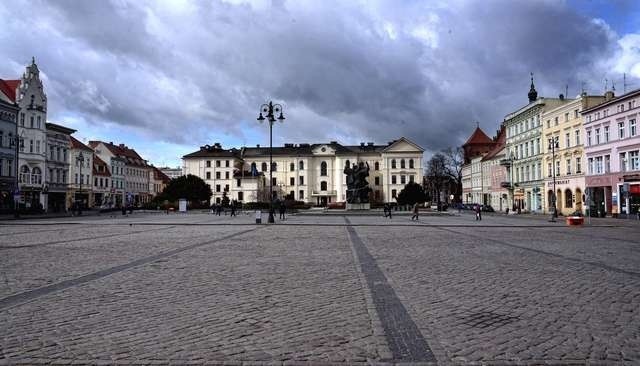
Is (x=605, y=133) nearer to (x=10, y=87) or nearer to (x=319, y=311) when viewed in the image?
(x=319, y=311)

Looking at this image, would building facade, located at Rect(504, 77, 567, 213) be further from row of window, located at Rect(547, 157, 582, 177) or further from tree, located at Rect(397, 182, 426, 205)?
tree, located at Rect(397, 182, 426, 205)

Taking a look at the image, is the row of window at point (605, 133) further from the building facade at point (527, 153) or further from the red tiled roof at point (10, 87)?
the red tiled roof at point (10, 87)

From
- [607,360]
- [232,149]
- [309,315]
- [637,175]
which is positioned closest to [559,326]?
[607,360]

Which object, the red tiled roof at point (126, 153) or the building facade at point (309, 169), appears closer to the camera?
the red tiled roof at point (126, 153)

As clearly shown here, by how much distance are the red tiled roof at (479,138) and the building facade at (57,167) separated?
81.7m

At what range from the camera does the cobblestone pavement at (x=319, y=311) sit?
507 centimetres

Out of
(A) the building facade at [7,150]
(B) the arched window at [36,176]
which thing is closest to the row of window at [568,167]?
(A) the building facade at [7,150]

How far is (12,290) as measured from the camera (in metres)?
8.48

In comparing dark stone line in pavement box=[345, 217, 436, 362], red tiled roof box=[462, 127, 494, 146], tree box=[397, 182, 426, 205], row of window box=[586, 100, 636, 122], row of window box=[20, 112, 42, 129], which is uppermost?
red tiled roof box=[462, 127, 494, 146]

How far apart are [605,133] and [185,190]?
64.9 metres

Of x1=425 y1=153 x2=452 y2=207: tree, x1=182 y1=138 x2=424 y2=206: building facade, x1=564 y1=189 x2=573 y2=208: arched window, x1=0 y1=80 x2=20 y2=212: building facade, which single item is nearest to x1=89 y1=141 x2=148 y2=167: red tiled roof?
x1=182 y1=138 x2=424 y2=206: building facade

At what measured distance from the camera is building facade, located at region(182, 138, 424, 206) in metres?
112

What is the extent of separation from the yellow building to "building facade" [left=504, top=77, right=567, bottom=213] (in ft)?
5.87

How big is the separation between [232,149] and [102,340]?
11874 cm
